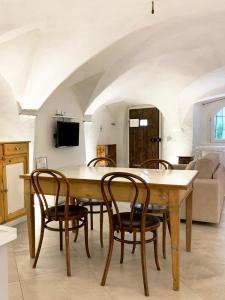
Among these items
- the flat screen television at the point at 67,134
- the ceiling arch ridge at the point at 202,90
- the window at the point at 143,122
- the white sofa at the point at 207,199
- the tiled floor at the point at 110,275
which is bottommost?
the tiled floor at the point at 110,275

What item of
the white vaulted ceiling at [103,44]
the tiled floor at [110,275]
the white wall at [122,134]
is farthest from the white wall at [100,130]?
the tiled floor at [110,275]

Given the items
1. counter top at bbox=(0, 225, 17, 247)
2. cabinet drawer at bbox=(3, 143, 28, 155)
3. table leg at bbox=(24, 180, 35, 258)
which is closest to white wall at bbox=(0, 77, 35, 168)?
cabinet drawer at bbox=(3, 143, 28, 155)

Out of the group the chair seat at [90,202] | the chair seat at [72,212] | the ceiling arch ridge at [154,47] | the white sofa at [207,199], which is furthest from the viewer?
the ceiling arch ridge at [154,47]

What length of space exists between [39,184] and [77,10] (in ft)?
5.76

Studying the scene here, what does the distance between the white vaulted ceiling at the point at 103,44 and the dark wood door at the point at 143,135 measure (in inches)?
82.1

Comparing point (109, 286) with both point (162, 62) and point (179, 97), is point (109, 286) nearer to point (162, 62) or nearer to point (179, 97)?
point (162, 62)

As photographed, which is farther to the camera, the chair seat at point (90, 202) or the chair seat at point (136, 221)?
the chair seat at point (90, 202)

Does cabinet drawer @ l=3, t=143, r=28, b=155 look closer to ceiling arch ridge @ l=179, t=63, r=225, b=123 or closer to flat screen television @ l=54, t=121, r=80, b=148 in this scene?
flat screen television @ l=54, t=121, r=80, b=148

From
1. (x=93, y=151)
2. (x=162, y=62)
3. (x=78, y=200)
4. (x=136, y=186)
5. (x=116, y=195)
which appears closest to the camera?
(x=136, y=186)

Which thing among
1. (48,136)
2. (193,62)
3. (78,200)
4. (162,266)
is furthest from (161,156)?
(162,266)

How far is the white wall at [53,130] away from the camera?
485 cm

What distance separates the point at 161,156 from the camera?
787 centimetres

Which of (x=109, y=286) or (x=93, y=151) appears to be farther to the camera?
(x=93, y=151)

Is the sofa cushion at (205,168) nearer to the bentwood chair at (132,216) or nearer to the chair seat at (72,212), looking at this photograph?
the bentwood chair at (132,216)
